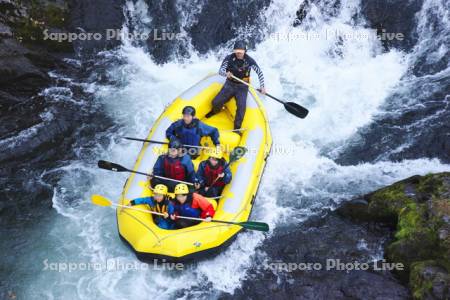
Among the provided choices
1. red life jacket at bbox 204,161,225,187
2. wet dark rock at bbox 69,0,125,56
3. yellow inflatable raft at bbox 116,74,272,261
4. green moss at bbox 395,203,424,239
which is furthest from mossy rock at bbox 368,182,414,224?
wet dark rock at bbox 69,0,125,56

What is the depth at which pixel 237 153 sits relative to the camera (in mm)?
7457

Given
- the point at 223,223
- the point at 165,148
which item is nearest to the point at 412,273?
the point at 223,223

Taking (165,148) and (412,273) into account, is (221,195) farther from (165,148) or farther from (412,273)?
(412,273)

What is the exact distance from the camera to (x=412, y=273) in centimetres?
656

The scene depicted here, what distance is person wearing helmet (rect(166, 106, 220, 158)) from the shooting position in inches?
293

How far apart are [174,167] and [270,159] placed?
2.46 meters

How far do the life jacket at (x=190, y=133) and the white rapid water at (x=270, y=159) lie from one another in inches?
58.5

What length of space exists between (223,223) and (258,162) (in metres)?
1.27

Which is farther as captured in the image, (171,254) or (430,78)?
(430,78)

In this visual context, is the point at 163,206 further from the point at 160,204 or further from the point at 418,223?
the point at 418,223

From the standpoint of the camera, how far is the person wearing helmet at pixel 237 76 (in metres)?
8.29

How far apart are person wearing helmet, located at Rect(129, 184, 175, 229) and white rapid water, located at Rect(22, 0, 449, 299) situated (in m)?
0.77

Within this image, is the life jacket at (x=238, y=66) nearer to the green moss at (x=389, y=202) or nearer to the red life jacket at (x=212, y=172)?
the red life jacket at (x=212, y=172)

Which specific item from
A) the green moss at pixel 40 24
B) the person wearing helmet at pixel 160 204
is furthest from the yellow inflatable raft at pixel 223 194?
the green moss at pixel 40 24
